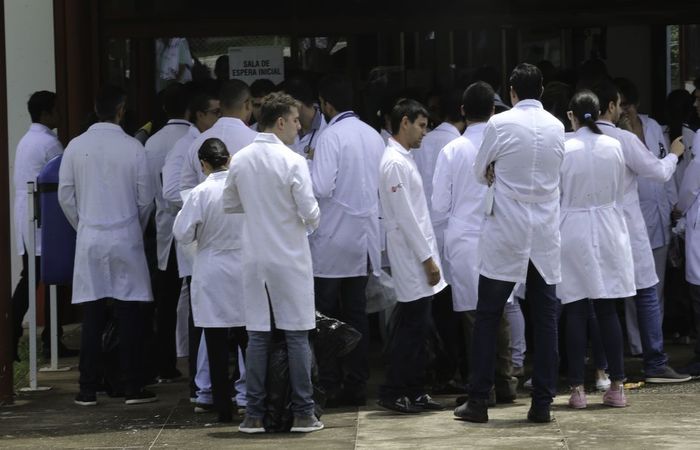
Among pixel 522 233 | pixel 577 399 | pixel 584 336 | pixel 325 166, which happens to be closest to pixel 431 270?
pixel 522 233

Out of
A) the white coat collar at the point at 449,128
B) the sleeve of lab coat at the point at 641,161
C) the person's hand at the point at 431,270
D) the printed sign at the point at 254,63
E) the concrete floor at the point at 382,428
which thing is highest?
the printed sign at the point at 254,63

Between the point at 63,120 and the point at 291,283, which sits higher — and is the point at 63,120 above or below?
above

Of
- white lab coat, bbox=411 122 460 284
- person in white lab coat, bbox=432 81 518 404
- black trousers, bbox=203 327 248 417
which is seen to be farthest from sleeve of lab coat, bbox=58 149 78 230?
person in white lab coat, bbox=432 81 518 404

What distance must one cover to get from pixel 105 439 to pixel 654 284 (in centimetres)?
345

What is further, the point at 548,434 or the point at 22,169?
the point at 22,169

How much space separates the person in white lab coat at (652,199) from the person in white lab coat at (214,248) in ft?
9.53

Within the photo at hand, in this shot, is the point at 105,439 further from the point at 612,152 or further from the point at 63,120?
the point at 63,120

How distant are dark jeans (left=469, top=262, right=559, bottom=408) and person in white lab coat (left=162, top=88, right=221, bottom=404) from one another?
169 centimetres

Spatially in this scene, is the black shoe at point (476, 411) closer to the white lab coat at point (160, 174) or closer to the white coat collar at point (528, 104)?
the white coat collar at point (528, 104)

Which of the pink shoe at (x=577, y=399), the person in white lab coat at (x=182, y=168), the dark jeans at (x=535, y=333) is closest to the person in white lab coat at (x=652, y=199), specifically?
the pink shoe at (x=577, y=399)

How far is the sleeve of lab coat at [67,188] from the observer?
905 cm

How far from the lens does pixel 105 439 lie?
8.11 m

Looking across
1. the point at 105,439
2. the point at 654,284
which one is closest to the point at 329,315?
the point at 105,439

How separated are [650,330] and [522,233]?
5.50ft
